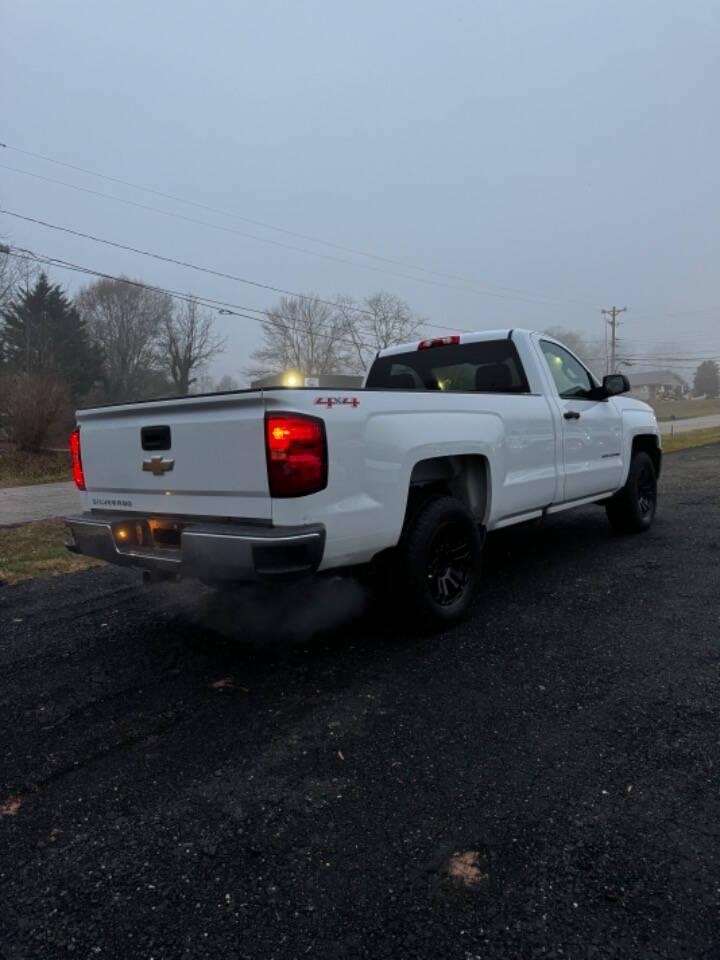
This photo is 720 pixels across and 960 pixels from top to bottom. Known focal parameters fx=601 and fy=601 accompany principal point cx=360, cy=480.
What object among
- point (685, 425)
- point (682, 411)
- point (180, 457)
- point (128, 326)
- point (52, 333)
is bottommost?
point (685, 425)

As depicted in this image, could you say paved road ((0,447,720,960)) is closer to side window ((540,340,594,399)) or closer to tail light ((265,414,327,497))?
tail light ((265,414,327,497))

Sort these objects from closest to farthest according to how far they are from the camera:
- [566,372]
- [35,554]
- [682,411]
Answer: [566,372] < [35,554] < [682,411]

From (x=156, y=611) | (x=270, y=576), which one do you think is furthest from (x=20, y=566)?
(x=270, y=576)

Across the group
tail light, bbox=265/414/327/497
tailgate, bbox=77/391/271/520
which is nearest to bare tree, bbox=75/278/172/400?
tailgate, bbox=77/391/271/520

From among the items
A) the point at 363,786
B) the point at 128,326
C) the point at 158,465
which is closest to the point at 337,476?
the point at 158,465

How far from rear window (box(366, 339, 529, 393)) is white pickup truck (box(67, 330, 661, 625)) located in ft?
0.06

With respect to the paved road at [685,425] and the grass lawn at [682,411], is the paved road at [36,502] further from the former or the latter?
the grass lawn at [682,411]

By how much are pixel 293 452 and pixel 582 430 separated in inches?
127

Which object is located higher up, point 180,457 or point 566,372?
point 566,372

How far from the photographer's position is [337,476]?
2928 millimetres

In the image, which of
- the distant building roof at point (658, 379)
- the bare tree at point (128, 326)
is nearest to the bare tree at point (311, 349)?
the bare tree at point (128, 326)

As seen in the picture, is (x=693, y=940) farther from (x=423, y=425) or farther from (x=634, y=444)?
(x=634, y=444)

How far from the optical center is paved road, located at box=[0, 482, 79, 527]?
30.2ft

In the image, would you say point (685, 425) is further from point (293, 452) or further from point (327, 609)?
point (293, 452)
